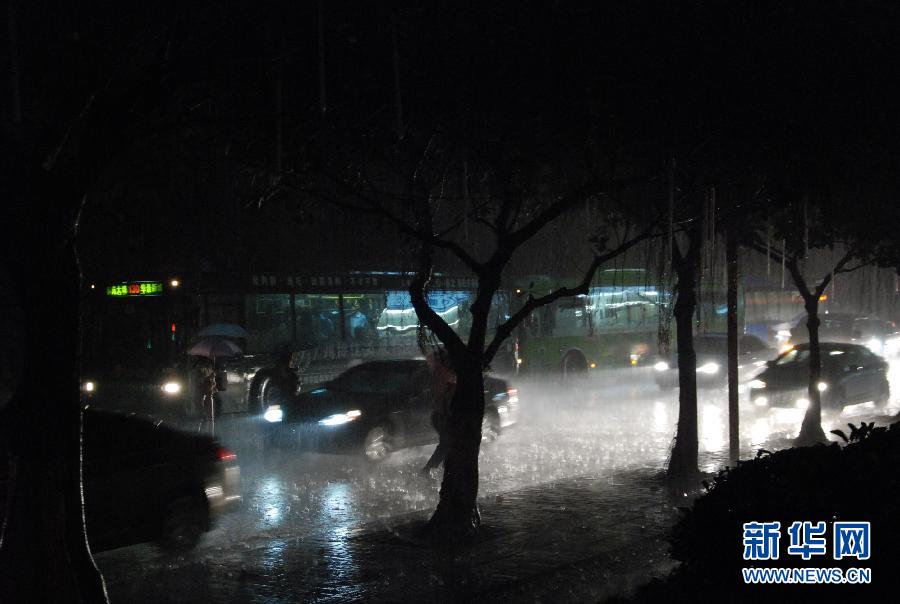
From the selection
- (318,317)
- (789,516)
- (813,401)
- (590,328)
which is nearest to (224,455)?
(789,516)

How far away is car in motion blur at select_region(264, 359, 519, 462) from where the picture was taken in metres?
14.4

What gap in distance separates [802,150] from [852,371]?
1220cm

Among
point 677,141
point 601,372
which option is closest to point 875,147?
point 677,141

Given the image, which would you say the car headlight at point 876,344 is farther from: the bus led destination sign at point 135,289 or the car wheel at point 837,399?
the bus led destination sign at point 135,289

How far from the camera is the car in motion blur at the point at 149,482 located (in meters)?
8.41

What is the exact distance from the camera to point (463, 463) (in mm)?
9203

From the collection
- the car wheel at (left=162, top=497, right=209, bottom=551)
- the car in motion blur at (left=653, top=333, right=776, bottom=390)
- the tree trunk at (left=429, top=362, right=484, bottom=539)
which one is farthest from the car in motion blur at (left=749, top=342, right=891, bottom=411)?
the car wheel at (left=162, top=497, right=209, bottom=551)

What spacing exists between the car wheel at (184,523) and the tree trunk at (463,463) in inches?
85.1

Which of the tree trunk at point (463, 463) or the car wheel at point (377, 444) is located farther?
the car wheel at point (377, 444)

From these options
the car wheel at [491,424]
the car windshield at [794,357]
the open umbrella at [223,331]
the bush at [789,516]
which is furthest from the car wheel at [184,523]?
the car windshield at [794,357]

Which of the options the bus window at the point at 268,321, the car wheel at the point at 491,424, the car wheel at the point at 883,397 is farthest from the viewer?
the car wheel at the point at 883,397

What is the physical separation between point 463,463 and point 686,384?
4356mm

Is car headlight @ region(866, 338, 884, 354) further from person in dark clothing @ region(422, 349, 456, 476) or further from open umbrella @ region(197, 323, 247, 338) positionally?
person in dark clothing @ region(422, 349, 456, 476)

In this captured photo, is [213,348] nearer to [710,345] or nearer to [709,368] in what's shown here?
[709,368]
